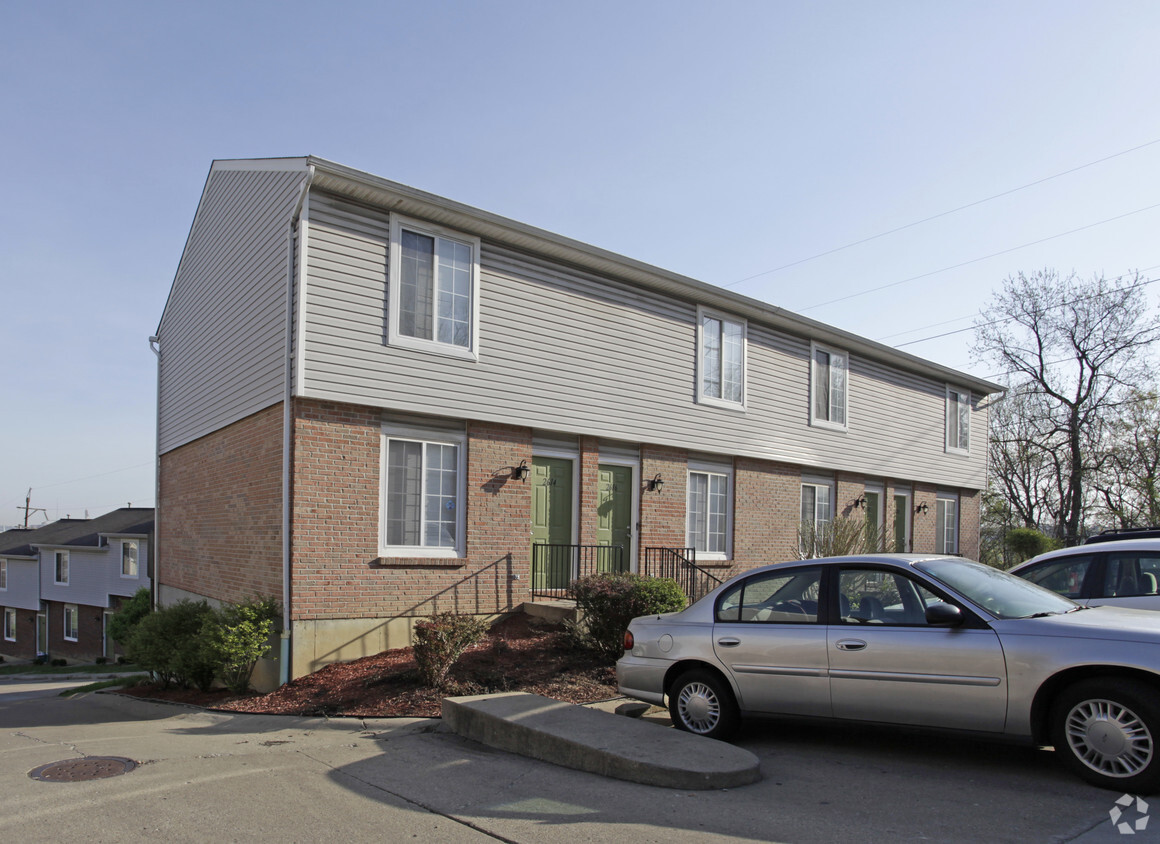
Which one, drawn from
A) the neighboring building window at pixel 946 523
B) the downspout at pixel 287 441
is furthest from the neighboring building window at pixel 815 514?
the downspout at pixel 287 441

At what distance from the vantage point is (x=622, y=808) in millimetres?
5105

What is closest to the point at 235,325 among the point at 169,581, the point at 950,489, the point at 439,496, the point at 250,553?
the point at 250,553

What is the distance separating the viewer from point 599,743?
6016 millimetres

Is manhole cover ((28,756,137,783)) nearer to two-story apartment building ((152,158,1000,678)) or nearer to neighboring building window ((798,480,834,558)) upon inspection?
two-story apartment building ((152,158,1000,678))

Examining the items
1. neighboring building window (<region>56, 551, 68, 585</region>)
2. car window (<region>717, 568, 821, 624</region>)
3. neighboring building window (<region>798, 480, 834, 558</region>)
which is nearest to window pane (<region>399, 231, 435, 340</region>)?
car window (<region>717, 568, 821, 624</region>)

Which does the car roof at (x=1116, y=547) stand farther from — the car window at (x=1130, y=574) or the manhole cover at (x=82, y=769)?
the manhole cover at (x=82, y=769)

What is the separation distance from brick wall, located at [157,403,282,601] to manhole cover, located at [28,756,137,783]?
3.72 m

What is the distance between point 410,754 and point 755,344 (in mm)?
11921

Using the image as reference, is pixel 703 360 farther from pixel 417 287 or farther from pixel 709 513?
pixel 417 287

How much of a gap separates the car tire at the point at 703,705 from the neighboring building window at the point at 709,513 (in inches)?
328

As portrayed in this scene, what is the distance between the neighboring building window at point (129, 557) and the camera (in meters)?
30.8

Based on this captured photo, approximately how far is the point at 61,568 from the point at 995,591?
38.8 m

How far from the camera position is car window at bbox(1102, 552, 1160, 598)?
7.76 meters

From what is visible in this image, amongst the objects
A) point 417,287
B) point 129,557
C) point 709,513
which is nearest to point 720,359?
point 709,513
